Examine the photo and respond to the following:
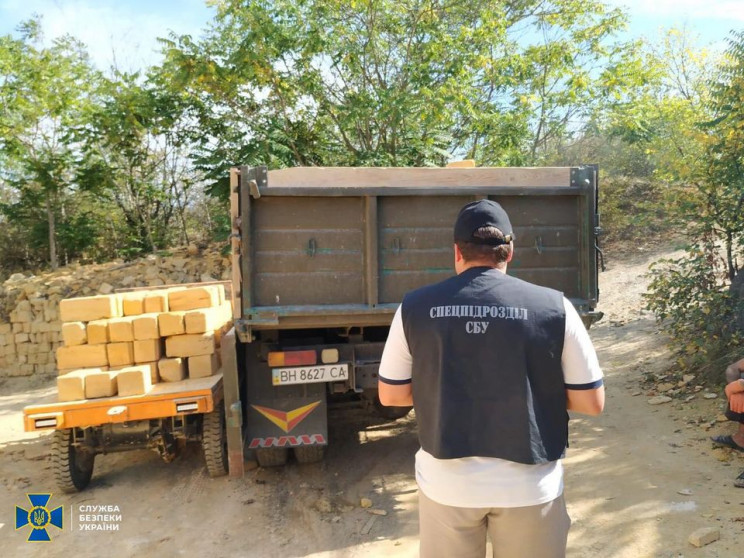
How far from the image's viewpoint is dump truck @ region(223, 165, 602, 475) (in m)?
4.15

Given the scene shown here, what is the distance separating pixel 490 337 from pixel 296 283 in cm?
265

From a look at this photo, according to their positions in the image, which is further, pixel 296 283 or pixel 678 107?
pixel 678 107

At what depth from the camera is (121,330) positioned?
184 inches

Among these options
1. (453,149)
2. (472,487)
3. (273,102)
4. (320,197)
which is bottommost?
(472,487)

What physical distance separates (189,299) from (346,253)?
1526 mm

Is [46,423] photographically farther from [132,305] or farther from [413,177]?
[413,177]

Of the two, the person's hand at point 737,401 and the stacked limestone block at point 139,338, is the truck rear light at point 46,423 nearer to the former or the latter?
the stacked limestone block at point 139,338

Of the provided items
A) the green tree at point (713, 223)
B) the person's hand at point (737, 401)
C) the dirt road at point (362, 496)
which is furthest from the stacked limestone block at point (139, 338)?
the green tree at point (713, 223)

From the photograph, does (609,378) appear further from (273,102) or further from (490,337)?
(273,102)

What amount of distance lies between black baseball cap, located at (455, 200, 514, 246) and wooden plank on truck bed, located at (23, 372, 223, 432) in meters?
3.10

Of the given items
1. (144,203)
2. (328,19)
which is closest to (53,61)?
(144,203)

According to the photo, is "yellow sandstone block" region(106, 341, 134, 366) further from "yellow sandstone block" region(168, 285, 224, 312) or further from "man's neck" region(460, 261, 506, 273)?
"man's neck" region(460, 261, 506, 273)

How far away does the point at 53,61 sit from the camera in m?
13.1

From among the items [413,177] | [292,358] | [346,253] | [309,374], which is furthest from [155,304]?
[413,177]
